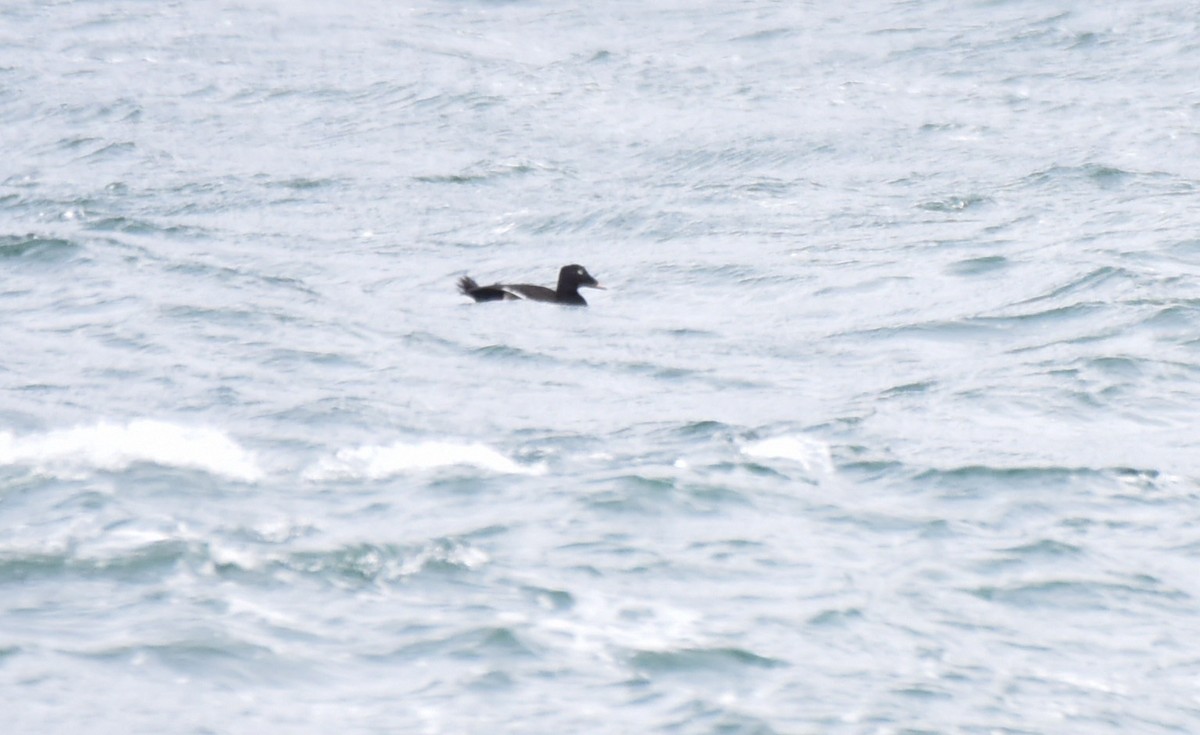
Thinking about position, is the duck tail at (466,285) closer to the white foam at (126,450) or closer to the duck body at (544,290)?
the duck body at (544,290)

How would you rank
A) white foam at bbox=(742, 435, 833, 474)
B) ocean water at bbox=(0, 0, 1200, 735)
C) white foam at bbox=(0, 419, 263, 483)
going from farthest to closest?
1. white foam at bbox=(742, 435, 833, 474)
2. white foam at bbox=(0, 419, 263, 483)
3. ocean water at bbox=(0, 0, 1200, 735)

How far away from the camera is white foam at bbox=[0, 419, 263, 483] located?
909 centimetres

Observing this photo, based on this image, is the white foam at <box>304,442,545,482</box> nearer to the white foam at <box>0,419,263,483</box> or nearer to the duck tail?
the white foam at <box>0,419,263,483</box>

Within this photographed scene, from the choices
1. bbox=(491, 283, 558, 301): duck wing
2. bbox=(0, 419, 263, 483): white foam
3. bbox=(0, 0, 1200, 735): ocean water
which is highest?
bbox=(0, 419, 263, 483): white foam

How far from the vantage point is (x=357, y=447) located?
9.52 m

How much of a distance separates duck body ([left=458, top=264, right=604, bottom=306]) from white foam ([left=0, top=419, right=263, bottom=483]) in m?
4.07

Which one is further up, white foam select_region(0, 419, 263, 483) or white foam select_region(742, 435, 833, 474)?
white foam select_region(0, 419, 263, 483)

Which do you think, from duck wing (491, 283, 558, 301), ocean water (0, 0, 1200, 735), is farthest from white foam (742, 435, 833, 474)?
duck wing (491, 283, 558, 301)

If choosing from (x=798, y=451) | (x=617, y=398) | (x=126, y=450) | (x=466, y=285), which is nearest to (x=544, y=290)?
(x=466, y=285)

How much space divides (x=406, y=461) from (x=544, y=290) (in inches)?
183

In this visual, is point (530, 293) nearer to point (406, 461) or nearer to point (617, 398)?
point (617, 398)

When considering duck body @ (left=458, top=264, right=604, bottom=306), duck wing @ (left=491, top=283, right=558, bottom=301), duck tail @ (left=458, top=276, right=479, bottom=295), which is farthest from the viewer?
duck tail @ (left=458, top=276, right=479, bottom=295)

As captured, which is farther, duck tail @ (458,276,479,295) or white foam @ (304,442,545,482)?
duck tail @ (458,276,479,295)

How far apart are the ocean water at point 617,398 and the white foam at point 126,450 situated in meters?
0.04
